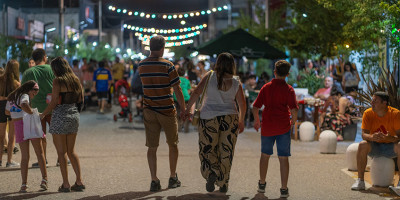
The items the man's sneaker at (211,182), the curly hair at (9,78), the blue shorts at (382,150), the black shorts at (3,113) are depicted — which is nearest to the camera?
the man's sneaker at (211,182)

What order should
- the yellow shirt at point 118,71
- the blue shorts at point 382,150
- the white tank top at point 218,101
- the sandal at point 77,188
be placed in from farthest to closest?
the yellow shirt at point 118,71, the blue shorts at point 382,150, the sandal at point 77,188, the white tank top at point 218,101

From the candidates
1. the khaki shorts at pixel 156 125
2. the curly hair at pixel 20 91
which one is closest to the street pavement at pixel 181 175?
the khaki shorts at pixel 156 125

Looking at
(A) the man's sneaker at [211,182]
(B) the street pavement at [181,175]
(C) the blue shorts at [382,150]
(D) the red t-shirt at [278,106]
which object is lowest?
(B) the street pavement at [181,175]

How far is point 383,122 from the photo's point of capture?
368 inches

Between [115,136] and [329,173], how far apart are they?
7193mm

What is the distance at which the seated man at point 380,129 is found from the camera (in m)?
9.28

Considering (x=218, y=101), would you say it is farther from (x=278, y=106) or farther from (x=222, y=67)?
(x=278, y=106)

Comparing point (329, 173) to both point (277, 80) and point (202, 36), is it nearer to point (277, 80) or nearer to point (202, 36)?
point (277, 80)

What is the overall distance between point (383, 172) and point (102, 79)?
1576 cm

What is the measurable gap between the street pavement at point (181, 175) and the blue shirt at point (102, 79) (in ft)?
26.9

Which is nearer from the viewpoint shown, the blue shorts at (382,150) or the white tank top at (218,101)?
the white tank top at (218,101)

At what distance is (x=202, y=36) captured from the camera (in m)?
113

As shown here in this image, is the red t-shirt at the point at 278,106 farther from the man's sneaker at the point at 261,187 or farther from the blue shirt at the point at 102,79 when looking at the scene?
the blue shirt at the point at 102,79

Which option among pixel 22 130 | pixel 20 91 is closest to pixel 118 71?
pixel 22 130
